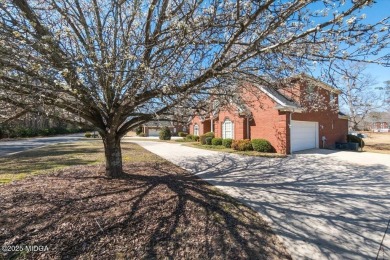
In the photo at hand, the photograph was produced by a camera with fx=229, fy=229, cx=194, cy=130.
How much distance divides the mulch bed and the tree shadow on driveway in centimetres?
49

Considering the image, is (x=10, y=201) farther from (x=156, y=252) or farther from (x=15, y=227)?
(x=156, y=252)

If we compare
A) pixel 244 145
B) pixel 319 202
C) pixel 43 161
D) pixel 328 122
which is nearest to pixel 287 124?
pixel 244 145

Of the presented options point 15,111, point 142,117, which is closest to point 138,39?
point 142,117

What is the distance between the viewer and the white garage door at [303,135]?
50.8 ft

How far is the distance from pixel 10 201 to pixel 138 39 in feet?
14.4

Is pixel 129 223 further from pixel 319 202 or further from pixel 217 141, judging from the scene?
pixel 217 141

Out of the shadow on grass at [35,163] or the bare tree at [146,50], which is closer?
the bare tree at [146,50]

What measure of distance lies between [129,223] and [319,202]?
14.7 ft

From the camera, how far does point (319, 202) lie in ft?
18.3

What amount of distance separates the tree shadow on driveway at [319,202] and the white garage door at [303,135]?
5.47 meters

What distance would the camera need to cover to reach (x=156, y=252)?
3.21 metres

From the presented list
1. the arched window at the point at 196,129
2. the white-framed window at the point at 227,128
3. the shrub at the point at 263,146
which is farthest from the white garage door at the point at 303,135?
the arched window at the point at 196,129

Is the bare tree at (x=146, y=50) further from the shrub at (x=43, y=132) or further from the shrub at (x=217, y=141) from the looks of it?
the shrub at (x=43, y=132)

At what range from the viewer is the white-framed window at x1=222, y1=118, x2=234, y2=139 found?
63.4 ft
